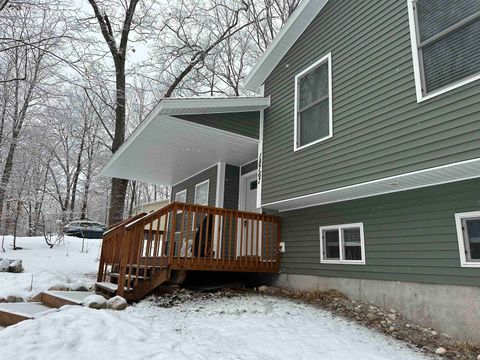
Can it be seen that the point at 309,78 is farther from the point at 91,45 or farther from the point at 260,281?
the point at 91,45

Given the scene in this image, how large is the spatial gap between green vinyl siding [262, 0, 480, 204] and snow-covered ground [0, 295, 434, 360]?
2052 millimetres

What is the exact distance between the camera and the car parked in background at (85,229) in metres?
19.6

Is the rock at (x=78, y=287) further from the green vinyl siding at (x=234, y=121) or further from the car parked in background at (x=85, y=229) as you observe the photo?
the car parked in background at (x=85, y=229)

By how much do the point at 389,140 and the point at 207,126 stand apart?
3394 millimetres

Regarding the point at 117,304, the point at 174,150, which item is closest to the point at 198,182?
the point at 174,150

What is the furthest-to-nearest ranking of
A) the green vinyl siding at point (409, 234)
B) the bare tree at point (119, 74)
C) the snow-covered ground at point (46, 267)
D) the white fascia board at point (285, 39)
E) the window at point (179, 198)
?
1. the window at point (179, 198)
2. the bare tree at point (119, 74)
3. the snow-covered ground at point (46, 267)
4. the white fascia board at point (285, 39)
5. the green vinyl siding at point (409, 234)

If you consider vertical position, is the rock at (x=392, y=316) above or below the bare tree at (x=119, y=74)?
below

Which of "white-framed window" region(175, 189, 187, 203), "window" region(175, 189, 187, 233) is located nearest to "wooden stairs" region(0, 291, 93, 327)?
"window" region(175, 189, 187, 233)

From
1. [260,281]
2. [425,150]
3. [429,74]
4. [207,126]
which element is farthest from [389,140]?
[260,281]

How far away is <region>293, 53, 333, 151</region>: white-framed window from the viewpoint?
5703 millimetres

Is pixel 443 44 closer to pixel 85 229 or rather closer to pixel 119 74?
pixel 119 74

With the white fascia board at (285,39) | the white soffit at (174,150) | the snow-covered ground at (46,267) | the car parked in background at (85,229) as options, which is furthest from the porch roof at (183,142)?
the car parked in background at (85,229)

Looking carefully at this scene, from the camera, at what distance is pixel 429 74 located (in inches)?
164

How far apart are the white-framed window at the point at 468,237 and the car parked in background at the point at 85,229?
18.9 m
